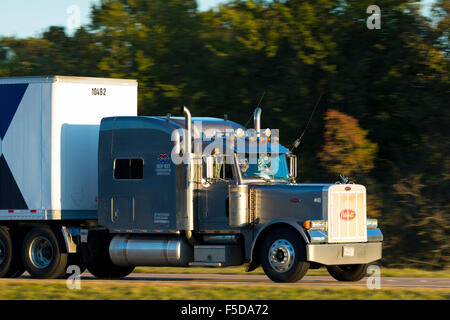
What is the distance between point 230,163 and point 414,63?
1289cm

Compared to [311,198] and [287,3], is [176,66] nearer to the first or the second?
[287,3]

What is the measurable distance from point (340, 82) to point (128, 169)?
1206 cm

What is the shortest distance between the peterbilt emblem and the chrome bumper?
0.47m

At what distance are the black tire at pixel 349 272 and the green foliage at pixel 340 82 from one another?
27.2 feet

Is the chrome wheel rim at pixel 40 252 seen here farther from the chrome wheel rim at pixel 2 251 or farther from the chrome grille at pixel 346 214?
the chrome grille at pixel 346 214

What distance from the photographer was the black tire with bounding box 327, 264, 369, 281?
58.6 ft

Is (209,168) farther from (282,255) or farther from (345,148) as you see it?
(345,148)

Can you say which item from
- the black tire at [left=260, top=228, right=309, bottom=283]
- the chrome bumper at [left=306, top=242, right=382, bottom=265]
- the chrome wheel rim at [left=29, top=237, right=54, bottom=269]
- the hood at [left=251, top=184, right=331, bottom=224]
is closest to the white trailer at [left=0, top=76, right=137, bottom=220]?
the chrome wheel rim at [left=29, top=237, right=54, bottom=269]

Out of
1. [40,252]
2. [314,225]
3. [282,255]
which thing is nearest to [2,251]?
[40,252]

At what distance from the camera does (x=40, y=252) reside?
19.8 metres

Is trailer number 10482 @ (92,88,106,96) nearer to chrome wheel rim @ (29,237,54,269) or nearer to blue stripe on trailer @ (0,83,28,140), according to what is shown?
blue stripe on trailer @ (0,83,28,140)

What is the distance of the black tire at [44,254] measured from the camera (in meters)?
19.3

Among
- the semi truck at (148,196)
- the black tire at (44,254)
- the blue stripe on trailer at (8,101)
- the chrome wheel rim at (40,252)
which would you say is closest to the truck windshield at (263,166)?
the semi truck at (148,196)
